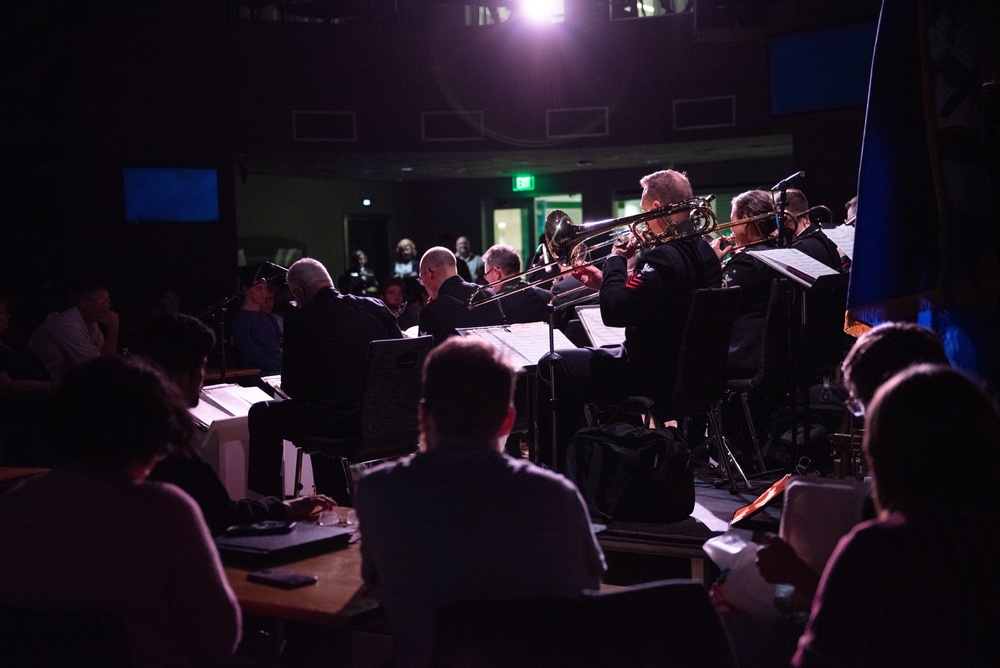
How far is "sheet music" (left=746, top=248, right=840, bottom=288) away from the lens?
3838mm

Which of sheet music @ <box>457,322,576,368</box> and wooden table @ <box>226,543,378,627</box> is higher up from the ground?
sheet music @ <box>457,322,576,368</box>

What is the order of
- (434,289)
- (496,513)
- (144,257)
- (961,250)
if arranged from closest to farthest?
(496,513) < (961,250) < (434,289) < (144,257)

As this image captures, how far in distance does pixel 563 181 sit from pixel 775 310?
1162 centimetres

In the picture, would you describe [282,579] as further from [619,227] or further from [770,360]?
[770,360]

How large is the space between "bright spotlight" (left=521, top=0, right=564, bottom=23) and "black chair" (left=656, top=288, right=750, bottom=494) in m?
7.21

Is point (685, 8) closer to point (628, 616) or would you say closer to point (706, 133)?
point (706, 133)

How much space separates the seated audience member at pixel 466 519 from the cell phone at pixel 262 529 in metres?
0.55

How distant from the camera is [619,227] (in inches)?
200

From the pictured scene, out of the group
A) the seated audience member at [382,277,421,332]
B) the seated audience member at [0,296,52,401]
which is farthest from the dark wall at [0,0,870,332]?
the seated audience member at [0,296,52,401]

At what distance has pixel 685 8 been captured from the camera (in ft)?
37.4

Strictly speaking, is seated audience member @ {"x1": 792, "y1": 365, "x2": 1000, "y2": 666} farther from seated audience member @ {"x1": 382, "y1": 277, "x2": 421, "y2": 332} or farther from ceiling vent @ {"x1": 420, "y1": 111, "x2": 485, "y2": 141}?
ceiling vent @ {"x1": 420, "y1": 111, "x2": 485, "y2": 141}

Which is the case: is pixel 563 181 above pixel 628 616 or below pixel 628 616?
above

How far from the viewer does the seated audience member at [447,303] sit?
16.9 feet

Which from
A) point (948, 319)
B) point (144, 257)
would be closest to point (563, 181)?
point (144, 257)
